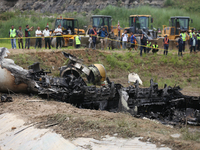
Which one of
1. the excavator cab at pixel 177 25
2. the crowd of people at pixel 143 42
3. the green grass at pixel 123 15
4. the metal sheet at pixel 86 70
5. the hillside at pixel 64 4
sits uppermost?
the hillside at pixel 64 4

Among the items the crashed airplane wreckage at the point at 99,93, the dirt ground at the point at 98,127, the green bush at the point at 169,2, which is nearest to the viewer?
the dirt ground at the point at 98,127

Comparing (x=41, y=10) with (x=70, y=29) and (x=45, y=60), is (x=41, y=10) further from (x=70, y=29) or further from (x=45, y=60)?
(x=45, y=60)

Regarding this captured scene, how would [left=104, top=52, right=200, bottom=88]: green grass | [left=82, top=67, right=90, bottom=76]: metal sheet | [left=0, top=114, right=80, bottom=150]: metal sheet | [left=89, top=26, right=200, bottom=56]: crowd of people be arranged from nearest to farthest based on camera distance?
[left=0, top=114, right=80, bottom=150]: metal sheet < [left=82, top=67, right=90, bottom=76]: metal sheet < [left=104, top=52, right=200, bottom=88]: green grass < [left=89, top=26, right=200, bottom=56]: crowd of people

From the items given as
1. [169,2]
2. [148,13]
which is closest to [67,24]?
[148,13]

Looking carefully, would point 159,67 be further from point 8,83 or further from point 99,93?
point 8,83

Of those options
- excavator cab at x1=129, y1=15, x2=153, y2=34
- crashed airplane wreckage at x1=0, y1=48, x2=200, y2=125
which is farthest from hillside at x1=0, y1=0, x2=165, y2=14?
crashed airplane wreckage at x1=0, y1=48, x2=200, y2=125

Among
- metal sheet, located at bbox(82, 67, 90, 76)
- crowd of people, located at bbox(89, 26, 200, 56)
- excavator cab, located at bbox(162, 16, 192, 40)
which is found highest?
excavator cab, located at bbox(162, 16, 192, 40)

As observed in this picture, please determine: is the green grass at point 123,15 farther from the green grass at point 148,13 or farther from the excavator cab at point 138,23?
the excavator cab at point 138,23

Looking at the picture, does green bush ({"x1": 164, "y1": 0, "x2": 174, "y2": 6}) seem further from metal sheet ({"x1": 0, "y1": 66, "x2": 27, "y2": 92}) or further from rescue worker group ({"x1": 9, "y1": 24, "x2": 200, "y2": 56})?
metal sheet ({"x1": 0, "y1": 66, "x2": 27, "y2": 92})

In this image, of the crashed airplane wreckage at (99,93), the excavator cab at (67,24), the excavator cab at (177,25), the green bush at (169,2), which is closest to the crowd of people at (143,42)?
the excavator cab at (177,25)

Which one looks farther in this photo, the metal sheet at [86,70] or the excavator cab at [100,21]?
the excavator cab at [100,21]

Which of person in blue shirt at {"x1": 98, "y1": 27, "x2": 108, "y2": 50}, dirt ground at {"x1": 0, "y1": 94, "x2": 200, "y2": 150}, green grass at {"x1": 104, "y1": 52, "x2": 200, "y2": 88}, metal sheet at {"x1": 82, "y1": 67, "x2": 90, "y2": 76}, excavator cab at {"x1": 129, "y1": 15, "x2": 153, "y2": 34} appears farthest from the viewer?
excavator cab at {"x1": 129, "y1": 15, "x2": 153, "y2": 34}

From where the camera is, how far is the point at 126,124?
615 cm

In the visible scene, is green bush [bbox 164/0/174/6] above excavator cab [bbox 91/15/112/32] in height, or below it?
above
